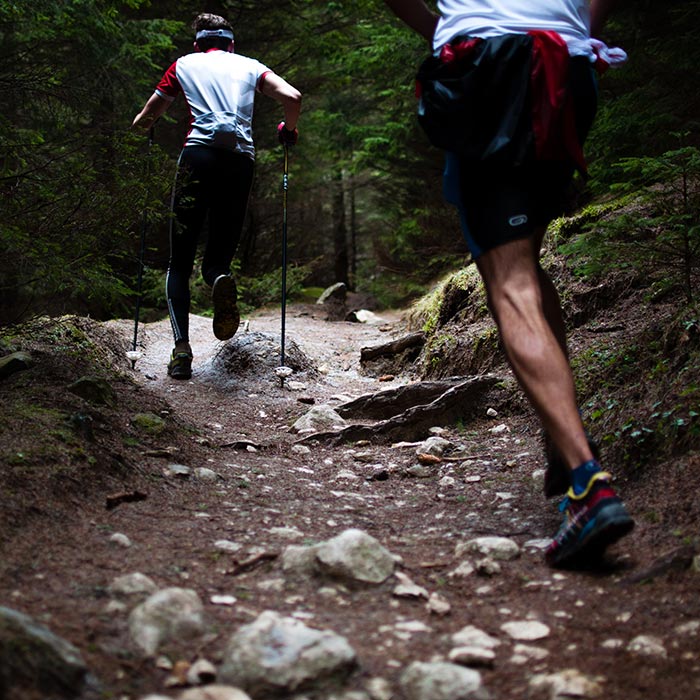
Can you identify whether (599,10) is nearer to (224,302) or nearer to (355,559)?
(355,559)

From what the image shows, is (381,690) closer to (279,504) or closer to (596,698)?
(596,698)

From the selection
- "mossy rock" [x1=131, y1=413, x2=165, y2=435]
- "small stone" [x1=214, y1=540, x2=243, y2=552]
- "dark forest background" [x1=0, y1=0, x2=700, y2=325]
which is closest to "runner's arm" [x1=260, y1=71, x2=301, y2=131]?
"dark forest background" [x1=0, y1=0, x2=700, y2=325]

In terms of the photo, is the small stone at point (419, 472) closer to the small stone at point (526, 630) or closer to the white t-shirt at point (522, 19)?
the small stone at point (526, 630)

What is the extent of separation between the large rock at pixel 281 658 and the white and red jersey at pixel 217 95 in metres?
4.49

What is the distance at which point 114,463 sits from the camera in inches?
108

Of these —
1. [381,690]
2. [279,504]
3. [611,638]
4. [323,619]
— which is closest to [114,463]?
[279,504]

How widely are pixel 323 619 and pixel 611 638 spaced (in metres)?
0.66

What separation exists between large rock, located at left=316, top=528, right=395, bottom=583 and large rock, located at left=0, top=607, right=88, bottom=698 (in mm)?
731

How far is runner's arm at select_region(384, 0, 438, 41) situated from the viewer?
2502 mm

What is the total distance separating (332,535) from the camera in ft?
7.84

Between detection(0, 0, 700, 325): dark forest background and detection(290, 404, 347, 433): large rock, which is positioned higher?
detection(0, 0, 700, 325): dark forest background

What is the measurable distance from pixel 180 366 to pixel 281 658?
14.6ft

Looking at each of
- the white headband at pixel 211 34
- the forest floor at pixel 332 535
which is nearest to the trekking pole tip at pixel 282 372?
the forest floor at pixel 332 535

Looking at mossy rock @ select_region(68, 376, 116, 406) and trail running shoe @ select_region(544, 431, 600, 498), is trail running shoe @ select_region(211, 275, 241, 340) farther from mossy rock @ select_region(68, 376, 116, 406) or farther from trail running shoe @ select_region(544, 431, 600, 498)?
trail running shoe @ select_region(544, 431, 600, 498)
